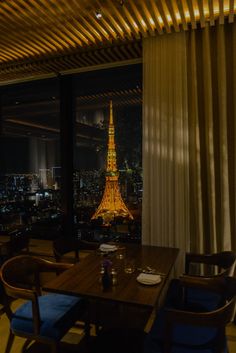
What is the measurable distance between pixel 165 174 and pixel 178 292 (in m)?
1.22

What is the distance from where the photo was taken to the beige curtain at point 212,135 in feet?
9.35

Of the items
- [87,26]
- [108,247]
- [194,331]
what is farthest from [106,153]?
[194,331]

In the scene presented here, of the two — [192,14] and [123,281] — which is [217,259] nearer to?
[123,281]

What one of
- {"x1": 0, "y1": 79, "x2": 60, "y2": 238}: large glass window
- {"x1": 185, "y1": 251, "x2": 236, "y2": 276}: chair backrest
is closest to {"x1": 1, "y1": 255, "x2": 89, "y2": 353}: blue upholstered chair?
{"x1": 185, "y1": 251, "x2": 236, "y2": 276}: chair backrest

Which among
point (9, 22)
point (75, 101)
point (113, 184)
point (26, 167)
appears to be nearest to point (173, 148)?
point (113, 184)

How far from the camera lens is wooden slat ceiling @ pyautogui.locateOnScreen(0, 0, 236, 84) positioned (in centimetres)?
251

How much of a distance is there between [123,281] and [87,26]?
2.46m

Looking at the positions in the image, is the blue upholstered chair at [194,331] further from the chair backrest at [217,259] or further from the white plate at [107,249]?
the white plate at [107,249]

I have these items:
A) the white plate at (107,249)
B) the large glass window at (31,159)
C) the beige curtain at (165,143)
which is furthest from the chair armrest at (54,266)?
the large glass window at (31,159)

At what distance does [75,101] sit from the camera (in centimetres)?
415

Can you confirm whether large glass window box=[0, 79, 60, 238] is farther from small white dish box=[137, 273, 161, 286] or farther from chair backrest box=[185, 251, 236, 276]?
small white dish box=[137, 273, 161, 286]

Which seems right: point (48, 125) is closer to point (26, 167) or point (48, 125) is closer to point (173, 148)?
point (26, 167)

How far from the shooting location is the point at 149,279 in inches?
83.0

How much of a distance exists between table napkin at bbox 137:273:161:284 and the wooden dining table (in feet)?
0.09
